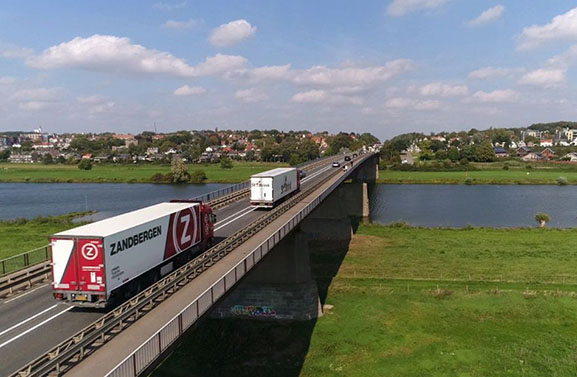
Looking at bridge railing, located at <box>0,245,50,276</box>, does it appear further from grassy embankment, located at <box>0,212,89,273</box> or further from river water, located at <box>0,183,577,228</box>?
river water, located at <box>0,183,577,228</box>

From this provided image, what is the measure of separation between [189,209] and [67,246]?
8.19 meters

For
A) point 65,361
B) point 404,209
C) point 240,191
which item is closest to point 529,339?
point 65,361

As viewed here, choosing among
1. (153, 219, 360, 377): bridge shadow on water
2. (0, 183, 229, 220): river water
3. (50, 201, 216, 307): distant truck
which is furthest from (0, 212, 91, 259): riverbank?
(50, 201, 216, 307): distant truck

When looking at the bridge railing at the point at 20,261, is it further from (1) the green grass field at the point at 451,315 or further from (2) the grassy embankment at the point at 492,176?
(2) the grassy embankment at the point at 492,176

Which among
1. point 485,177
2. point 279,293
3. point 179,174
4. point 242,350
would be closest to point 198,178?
point 179,174

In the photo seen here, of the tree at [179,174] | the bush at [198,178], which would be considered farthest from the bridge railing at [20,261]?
the tree at [179,174]

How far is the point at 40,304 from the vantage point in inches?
703

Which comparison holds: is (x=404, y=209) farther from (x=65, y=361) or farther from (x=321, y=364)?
(x=65, y=361)

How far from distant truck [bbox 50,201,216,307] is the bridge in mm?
970

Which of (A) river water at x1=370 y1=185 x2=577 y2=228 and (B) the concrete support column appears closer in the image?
(B) the concrete support column

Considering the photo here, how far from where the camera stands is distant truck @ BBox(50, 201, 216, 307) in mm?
16234

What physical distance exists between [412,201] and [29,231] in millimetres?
74121

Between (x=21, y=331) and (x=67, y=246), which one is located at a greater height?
(x=67, y=246)

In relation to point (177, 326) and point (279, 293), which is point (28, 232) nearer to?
point (279, 293)
